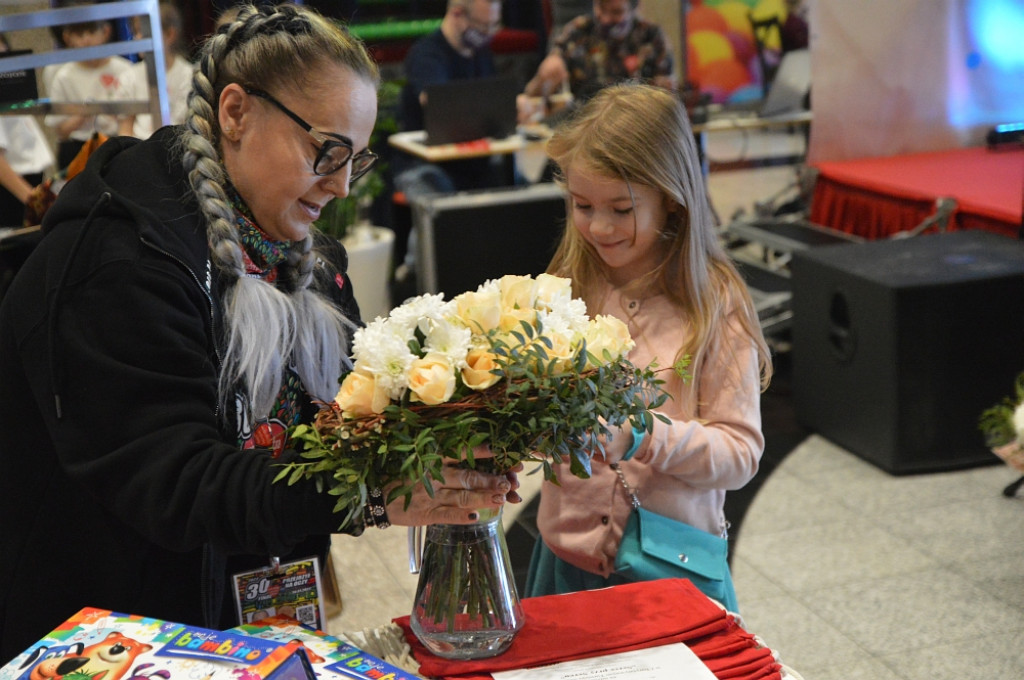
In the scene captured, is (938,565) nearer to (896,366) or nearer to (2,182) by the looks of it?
(896,366)

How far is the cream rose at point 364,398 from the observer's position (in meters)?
1.16

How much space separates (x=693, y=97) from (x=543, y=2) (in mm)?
5209

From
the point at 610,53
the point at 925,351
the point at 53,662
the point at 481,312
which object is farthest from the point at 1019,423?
the point at 610,53

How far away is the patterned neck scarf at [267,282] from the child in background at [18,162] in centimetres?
246

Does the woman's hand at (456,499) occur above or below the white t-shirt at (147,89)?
below

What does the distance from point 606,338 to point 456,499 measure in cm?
25

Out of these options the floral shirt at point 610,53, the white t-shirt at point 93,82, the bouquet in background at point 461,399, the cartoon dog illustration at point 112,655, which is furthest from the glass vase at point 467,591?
the floral shirt at point 610,53

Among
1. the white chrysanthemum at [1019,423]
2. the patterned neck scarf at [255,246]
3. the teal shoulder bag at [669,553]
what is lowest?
the white chrysanthemum at [1019,423]

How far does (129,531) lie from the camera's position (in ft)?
4.69

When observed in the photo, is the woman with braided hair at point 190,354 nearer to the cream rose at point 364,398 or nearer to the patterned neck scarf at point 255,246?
the patterned neck scarf at point 255,246

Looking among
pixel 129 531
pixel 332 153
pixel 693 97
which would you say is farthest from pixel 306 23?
pixel 693 97

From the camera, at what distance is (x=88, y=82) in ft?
17.4

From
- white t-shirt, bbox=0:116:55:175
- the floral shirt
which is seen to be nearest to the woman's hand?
white t-shirt, bbox=0:116:55:175

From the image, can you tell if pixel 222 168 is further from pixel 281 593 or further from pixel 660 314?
pixel 660 314
